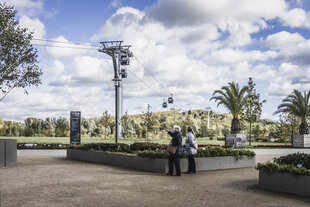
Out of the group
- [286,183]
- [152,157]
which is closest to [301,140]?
[152,157]

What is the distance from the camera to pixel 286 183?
27.7 feet

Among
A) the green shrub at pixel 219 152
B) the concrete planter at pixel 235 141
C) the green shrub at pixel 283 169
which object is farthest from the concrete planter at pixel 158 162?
the concrete planter at pixel 235 141

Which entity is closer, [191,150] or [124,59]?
[191,150]

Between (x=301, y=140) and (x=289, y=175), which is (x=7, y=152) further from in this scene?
(x=301, y=140)

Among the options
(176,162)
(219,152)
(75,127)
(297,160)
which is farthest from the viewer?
(75,127)

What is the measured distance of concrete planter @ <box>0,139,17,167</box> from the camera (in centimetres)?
1315

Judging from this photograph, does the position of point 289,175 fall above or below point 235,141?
above

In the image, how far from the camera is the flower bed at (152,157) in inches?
470

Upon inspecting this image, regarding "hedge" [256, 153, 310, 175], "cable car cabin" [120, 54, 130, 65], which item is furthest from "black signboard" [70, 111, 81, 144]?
"hedge" [256, 153, 310, 175]

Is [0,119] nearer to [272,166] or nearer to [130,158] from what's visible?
[130,158]

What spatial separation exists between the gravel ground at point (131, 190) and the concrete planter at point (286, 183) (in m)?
0.25

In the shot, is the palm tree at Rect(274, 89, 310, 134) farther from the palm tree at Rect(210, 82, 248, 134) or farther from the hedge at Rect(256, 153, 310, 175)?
the hedge at Rect(256, 153, 310, 175)

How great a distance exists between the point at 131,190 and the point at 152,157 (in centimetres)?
369

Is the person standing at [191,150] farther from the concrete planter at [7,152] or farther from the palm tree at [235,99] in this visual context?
the palm tree at [235,99]
